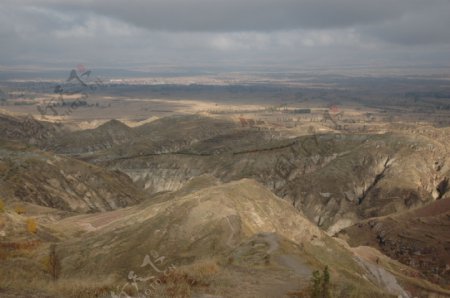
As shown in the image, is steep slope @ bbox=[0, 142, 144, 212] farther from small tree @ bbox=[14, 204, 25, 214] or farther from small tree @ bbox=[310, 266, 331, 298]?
small tree @ bbox=[310, 266, 331, 298]

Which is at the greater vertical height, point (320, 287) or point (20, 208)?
point (320, 287)

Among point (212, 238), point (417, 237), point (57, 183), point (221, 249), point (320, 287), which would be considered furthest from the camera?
point (57, 183)

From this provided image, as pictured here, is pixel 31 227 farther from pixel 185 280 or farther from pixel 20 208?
pixel 185 280

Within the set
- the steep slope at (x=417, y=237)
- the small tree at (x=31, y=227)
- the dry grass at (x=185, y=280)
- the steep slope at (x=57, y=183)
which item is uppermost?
the dry grass at (x=185, y=280)

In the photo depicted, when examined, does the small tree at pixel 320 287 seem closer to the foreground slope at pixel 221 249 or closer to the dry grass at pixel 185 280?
the foreground slope at pixel 221 249

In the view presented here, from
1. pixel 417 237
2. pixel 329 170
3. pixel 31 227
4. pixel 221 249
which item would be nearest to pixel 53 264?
pixel 31 227

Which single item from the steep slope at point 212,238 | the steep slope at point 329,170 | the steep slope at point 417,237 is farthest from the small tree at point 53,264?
the steep slope at point 329,170

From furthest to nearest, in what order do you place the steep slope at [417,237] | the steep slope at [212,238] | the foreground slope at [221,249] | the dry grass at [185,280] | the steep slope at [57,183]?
the steep slope at [57,183] < the steep slope at [417,237] < the steep slope at [212,238] < the foreground slope at [221,249] < the dry grass at [185,280]

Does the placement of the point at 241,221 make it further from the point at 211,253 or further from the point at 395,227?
the point at 395,227
